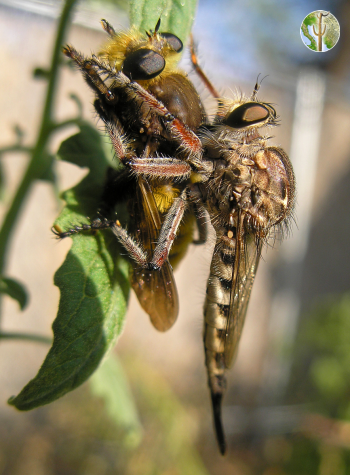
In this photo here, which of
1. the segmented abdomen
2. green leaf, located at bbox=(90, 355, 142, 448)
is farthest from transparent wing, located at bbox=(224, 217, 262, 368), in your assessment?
green leaf, located at bbox=(90, 355, 142, 448)

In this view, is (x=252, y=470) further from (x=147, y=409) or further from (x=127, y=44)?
(x=127, y=44)

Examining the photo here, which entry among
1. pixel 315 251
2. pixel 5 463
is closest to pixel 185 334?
pixel 5 463

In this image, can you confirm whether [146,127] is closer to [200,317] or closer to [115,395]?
[200,317]

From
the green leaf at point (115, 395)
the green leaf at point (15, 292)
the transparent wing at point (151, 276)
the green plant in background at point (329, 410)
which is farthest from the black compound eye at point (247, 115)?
the green plant in background at point (329, 410)

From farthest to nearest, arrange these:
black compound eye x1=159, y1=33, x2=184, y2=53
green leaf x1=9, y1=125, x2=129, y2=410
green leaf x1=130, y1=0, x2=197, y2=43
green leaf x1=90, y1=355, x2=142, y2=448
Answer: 1. green leaf x1=90, y1=355, x2=142, y2=448
2. black compound eye x1=159, y1=33, x2=184, y2=53
3. green leaf x1=130, y1=0, x2=197, y2=43
4. green leaf x1=9, y1=125, x2=129, y2=410

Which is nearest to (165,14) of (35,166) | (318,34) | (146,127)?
(146,127)

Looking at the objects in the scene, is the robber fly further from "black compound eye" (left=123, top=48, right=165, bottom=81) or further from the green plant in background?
the green plant in background
